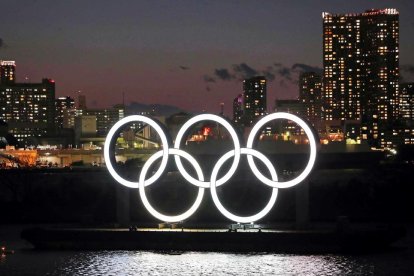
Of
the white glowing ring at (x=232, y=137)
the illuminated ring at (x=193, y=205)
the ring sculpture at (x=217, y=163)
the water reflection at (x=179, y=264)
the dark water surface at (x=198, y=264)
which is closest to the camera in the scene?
the dark water surface at (x=198, y=264)

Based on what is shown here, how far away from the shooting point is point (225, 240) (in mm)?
43562

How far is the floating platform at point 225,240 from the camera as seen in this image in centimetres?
4294

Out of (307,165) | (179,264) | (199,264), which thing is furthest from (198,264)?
(307,165)

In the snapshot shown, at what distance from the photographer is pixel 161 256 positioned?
4369 centimetres

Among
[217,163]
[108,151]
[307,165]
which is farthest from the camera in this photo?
[108,151]

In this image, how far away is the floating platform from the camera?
42938 millimetres

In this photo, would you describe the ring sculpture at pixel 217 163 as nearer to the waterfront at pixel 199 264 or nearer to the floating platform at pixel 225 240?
the floating platform at pixel 225 240

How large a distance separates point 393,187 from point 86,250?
123ft

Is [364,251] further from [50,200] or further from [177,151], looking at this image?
[50,200]

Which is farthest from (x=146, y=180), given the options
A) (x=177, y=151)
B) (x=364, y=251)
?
(x=364, y=251)

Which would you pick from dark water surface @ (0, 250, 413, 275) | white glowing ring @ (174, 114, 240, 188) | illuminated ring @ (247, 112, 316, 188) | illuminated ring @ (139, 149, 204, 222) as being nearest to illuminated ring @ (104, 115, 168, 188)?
illuminated ring @ (139, 149, 204, 222)

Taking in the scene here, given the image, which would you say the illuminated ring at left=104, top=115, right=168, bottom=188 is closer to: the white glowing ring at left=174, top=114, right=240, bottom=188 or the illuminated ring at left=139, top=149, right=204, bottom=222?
the illuminated ring at left=139, top=149, right=204, bottom=222

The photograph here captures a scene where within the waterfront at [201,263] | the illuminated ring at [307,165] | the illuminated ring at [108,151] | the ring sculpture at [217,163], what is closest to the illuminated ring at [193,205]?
the ring sculpture at [217,163]

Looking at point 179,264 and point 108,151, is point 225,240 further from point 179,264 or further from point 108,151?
point 108,151
